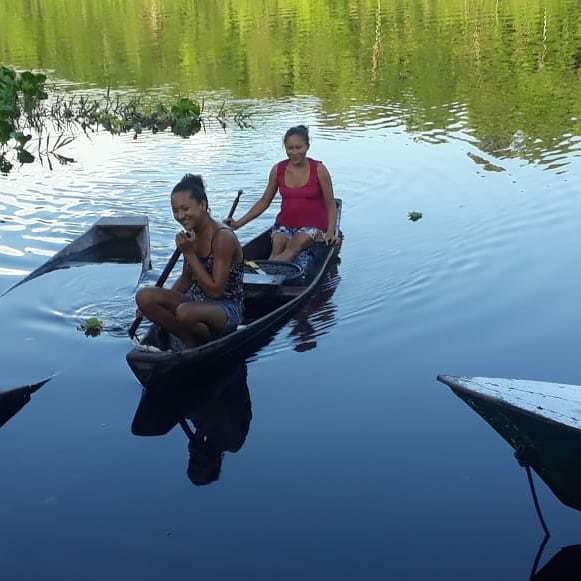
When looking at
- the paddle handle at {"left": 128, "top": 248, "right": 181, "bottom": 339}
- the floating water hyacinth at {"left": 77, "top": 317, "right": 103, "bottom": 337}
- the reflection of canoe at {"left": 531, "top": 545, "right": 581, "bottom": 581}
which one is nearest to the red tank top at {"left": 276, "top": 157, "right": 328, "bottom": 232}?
the floating water hyacinth at {"left": 77, "top": 317, "right": 103, "bottom": 337}

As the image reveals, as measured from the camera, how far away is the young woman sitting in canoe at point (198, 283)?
5137 millimetres

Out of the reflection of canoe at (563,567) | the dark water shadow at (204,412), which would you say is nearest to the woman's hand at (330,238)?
the dark water shadow at (204,412)

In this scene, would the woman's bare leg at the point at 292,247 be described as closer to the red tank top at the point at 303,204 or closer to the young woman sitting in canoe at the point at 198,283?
the red tank top at the point at 303,204

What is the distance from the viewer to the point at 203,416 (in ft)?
A: 17.9

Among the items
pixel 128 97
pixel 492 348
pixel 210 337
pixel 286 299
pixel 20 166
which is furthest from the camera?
pixel 128 97

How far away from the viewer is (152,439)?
5172 mm

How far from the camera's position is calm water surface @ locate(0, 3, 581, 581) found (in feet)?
13.3

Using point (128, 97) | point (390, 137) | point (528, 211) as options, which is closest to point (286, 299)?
point (528, 211)

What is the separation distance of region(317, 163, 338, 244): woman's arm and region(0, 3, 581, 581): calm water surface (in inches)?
17.3

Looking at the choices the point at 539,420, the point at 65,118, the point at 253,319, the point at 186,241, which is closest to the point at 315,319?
the point at 253,319

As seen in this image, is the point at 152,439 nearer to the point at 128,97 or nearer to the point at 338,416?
the point at 338,416

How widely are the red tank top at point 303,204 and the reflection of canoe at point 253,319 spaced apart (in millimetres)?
227

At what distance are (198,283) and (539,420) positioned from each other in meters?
2.67

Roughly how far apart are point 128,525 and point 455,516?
156 centimetres
